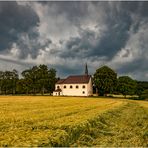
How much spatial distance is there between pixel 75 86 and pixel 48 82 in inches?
552

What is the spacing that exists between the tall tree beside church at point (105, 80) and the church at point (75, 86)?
5.62 metres

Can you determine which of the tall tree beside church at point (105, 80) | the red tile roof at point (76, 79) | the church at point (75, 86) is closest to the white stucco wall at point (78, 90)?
the church at point (75, 86)

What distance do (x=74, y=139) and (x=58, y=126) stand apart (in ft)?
7.90

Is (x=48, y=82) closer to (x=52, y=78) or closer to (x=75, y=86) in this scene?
(x=52, y=78)

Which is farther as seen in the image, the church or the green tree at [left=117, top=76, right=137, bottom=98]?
the church

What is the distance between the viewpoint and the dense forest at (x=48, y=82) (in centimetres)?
12762

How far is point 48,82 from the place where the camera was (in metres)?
140

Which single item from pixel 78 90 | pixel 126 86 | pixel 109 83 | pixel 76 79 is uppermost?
pixel 76 79

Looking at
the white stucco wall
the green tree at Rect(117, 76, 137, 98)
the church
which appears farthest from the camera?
the church

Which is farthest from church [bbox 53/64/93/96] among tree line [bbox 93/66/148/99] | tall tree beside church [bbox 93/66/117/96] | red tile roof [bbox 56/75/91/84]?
tall tree beside church [bbox 93/66/117/96]

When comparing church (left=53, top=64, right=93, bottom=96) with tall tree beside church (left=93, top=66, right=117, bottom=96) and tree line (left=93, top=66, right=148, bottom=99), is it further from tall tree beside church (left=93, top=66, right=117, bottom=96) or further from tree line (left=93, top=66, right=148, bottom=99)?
tall tree beside church (left=93, top=66, right=117, bottom=96)

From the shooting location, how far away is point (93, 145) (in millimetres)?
10344

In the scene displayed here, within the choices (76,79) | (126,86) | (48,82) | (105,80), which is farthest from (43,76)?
(126,86)

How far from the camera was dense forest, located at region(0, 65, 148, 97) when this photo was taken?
5025 inches
